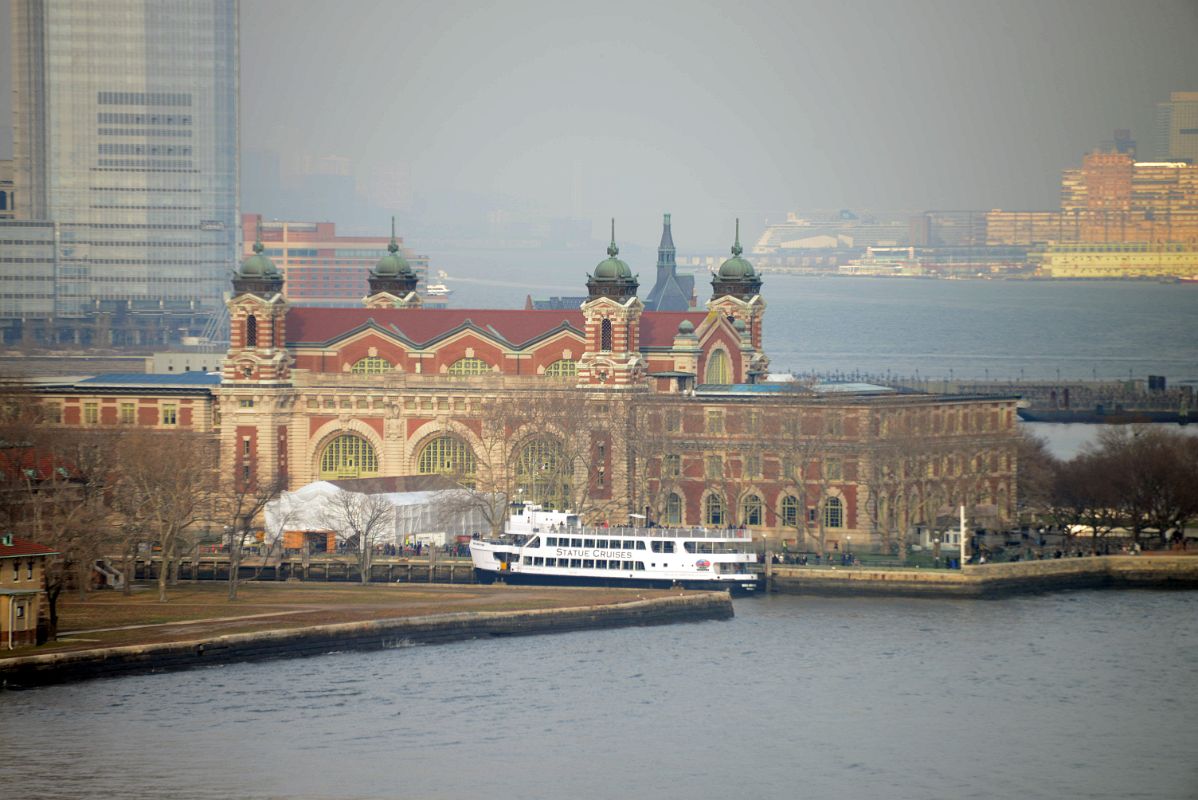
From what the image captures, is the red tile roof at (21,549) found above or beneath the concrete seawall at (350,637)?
above

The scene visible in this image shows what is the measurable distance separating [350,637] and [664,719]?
59.3 feet

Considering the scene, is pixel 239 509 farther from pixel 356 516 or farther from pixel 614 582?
pixel 614 582

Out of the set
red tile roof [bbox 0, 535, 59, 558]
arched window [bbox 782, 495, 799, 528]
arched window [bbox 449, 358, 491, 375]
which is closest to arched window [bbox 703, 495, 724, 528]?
arched window [bbox 782, 495, 799, 528]

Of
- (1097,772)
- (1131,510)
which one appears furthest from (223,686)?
(1131,510)

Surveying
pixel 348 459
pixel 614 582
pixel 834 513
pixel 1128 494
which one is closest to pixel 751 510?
pixel 834 513

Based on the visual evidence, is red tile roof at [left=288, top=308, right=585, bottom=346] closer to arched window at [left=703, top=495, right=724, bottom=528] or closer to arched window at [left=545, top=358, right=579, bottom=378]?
arched window at [left=545, top=358, right=579, bottom=378]

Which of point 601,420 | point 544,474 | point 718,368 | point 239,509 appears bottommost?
point 239,509

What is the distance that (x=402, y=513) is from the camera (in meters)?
135

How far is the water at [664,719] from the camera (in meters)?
82.4

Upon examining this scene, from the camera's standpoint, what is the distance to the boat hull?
404ft

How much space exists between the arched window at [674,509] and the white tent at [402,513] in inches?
Result: 375

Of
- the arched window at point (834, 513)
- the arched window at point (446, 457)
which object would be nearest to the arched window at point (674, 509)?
the arched window at point (834, 513)

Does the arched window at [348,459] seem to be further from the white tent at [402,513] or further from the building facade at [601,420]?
the white tent at [402,513]

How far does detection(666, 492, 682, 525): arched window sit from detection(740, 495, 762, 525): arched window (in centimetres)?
365
